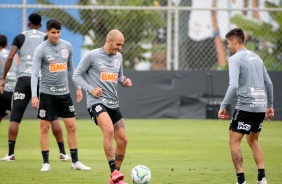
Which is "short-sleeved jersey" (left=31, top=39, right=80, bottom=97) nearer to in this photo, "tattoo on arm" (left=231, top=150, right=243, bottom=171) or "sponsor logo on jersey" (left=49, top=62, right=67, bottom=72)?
"sponsor logo on jersey" (left=49, top=62, right=67, bottom=72)

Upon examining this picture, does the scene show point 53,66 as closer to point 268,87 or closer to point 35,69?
point 35,69

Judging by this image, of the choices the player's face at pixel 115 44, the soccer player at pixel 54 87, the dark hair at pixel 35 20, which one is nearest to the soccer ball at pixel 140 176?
the player's face at pixel 115 44

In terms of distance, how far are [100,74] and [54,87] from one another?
5.93 ft

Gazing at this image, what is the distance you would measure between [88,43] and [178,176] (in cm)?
1625

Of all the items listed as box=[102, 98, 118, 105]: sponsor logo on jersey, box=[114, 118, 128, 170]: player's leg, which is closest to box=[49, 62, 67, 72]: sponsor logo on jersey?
box=[102, 98, 118, 105]: sponsor logo on jersey

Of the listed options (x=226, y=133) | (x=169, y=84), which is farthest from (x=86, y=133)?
(x=169, y=84)

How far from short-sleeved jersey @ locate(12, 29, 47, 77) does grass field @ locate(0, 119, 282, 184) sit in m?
1.61

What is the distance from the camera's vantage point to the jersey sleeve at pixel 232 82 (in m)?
10.3

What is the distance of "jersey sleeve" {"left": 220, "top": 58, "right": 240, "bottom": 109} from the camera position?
33.9 feet

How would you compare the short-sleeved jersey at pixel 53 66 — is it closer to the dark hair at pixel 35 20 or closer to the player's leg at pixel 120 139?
the dark hair at pixel 35 20

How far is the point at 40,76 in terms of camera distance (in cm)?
1286

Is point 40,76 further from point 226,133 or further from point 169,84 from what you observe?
point 169,84

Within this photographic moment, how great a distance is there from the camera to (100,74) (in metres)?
11.1

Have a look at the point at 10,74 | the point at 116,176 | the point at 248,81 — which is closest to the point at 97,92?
the point at 116,176
